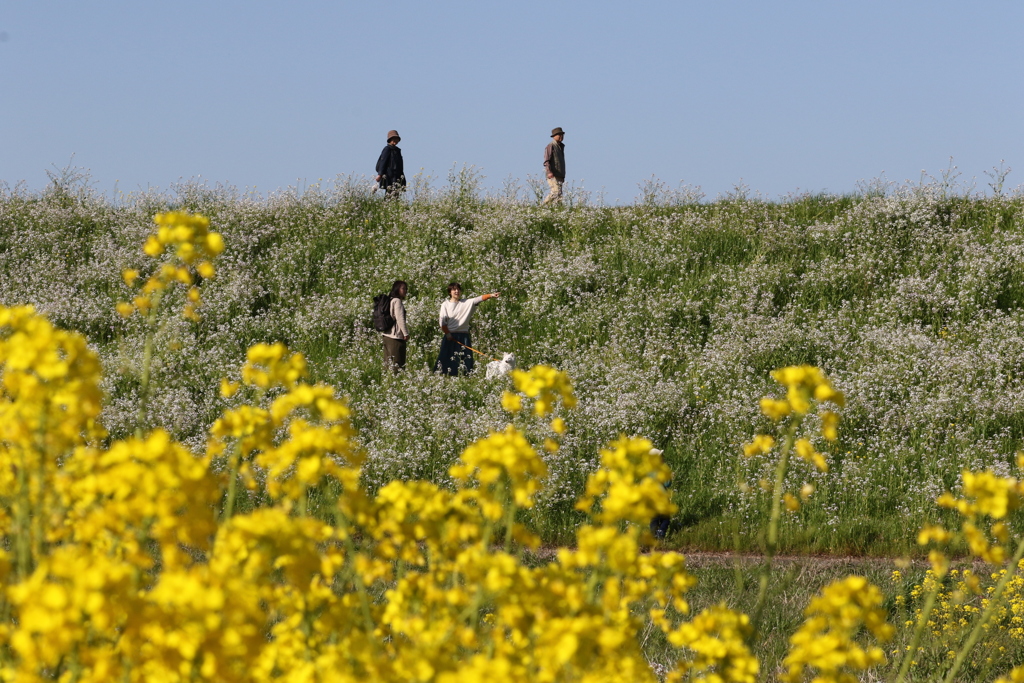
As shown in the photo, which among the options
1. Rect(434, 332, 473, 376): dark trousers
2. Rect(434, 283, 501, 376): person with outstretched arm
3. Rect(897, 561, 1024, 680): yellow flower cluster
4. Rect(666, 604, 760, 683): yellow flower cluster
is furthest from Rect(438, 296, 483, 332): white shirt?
Rect(666, 604, 760, 683): yellow flower cluster

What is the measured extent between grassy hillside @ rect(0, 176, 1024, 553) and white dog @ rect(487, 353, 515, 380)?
42 centimetres

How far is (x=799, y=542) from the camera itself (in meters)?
10.7

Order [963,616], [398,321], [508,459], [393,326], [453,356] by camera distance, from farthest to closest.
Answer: [453,356], [393,326], [398,321], [963,616], [508,459]

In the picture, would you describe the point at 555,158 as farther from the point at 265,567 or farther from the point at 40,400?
the point at 265,567

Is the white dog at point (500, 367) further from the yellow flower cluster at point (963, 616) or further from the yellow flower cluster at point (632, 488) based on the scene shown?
the yellow flower cluster at point (632, 488)

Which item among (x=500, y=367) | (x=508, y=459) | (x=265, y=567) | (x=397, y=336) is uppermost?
(x=508, y=459)

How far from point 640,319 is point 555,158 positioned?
575 cm

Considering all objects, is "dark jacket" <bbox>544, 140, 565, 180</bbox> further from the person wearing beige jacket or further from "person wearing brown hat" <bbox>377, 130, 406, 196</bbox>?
the person wearing beige jacket

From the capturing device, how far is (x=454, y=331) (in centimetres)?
1506

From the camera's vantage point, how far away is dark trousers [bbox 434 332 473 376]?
14992mm

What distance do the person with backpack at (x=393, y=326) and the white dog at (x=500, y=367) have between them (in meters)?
1.34

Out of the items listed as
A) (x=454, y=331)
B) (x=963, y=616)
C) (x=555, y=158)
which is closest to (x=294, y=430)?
(x=963, y=616)

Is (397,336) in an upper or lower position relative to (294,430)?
lower

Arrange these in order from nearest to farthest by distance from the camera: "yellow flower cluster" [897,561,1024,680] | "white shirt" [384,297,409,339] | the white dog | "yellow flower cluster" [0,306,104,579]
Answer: "yellow flower cluster" [0,306,104,579], "yellow flower cluster" [897,561,1024,680], the white dog, "white shirt" [384,297,409,339]
